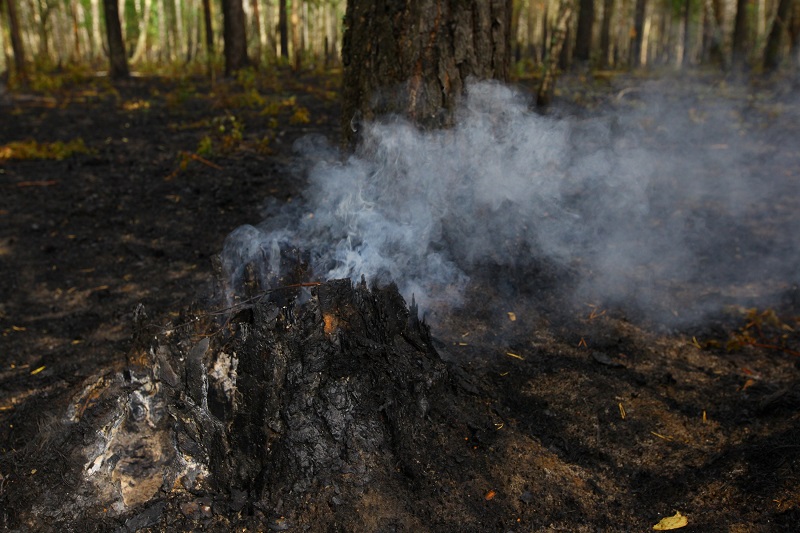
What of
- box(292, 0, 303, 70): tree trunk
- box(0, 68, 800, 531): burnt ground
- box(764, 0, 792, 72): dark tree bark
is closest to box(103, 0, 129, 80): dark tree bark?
box(292, 0, 303, 70): tree trunk

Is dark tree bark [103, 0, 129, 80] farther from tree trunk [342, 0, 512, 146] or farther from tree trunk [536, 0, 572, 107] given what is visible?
tree trunk [342, 0, 512, 146]

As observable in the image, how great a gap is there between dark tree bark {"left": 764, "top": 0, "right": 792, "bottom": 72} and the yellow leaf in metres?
13.0

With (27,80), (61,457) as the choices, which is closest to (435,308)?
(61,457)

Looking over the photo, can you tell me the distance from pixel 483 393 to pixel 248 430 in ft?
3.70

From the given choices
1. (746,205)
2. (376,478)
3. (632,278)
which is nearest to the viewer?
(376,478)

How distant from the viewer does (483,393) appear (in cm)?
270

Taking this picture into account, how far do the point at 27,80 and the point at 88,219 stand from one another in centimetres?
1138

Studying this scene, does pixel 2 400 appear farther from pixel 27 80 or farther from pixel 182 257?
pixel 27 80

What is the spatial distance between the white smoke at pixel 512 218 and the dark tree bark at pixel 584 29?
31.0 feet

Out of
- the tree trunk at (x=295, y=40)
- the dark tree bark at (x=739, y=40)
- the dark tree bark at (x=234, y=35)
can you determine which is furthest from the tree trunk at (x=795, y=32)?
the dark tree bark at (x=234, y=35)

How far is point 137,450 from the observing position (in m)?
2.23

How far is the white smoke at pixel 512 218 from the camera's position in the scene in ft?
10.5

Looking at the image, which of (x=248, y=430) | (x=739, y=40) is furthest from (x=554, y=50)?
(x=739, y=40)

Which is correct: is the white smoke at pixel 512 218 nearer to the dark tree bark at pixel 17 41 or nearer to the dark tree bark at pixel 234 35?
the dark tree bark at pixel 234 35
